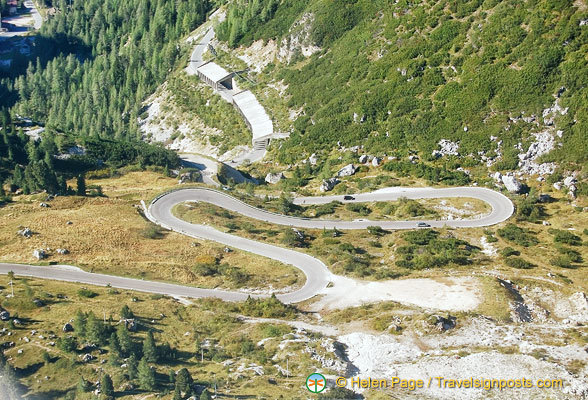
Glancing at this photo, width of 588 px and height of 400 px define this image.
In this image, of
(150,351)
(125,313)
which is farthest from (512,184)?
(150,351)

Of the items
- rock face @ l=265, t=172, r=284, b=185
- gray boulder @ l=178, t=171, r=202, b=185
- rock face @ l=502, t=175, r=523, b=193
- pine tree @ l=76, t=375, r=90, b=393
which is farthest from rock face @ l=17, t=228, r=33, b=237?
rock face @ l=502, t=175, r=523, b=193

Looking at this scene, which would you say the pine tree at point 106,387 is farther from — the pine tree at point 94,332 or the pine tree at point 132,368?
the pine tree at point 94,332

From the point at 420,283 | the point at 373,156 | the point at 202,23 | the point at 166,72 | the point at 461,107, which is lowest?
the point at 420,283

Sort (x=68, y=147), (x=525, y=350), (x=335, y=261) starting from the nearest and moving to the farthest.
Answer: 1. (x=525, y=350)
2. (x=335, y=261)
3. (x=68, y=147)

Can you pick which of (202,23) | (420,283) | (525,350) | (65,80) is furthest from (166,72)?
(525,350)

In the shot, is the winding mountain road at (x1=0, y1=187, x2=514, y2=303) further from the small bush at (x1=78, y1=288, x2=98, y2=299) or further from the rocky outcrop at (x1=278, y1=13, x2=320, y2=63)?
the rocky outcrop at (x1=278, y1=13, x2=320, y2=63)

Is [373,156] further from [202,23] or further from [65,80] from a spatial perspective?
[65,80]

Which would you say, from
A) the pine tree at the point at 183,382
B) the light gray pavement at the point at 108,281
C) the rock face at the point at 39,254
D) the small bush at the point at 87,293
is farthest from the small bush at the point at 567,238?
the rock face at the point at 39,254
